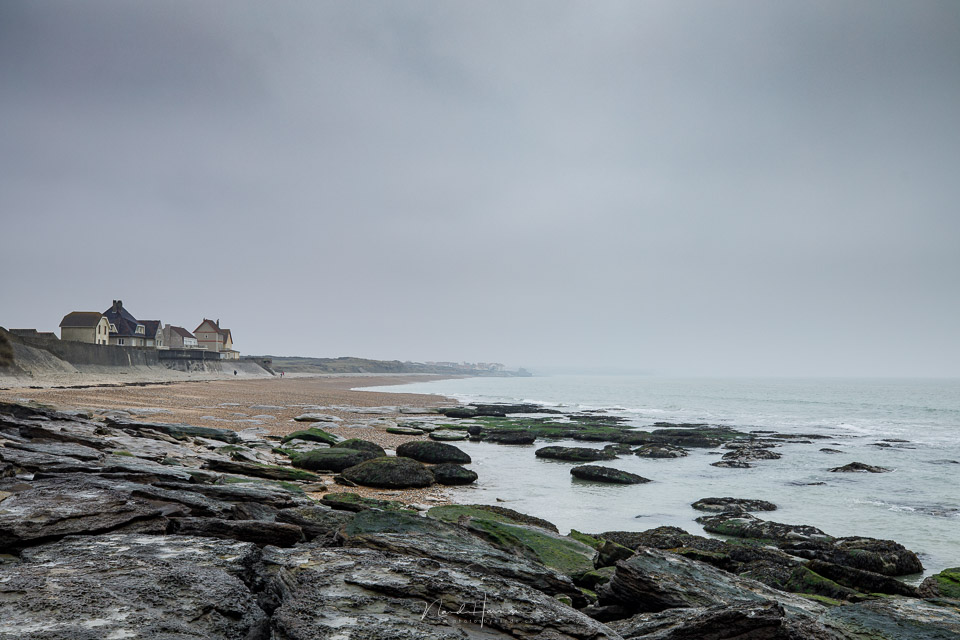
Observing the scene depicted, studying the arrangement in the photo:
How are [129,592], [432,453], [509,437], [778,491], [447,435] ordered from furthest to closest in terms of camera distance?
1. [509,437]
2. [447,435]
3. [432,453]
4. [778,491]
5. [129,592]

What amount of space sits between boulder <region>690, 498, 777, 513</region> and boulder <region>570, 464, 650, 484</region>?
115 inches

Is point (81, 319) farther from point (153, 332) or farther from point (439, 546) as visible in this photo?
point (439, 546)

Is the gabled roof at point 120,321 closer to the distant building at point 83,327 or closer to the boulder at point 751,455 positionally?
the distant building at point 83,327

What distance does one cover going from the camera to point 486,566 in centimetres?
577

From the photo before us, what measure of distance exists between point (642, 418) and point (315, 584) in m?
47.6

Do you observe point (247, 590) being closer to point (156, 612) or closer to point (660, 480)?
point (156, 612)

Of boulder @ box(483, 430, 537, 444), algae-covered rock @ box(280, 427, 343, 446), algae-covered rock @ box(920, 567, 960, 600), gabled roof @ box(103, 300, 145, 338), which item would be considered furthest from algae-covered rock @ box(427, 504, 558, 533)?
gabled roof @ box(103, 300, 145, 338)

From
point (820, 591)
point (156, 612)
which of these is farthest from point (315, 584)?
point (820, 591)

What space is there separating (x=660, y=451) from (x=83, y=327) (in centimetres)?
8186

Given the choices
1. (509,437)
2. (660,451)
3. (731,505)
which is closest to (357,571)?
(731,505)

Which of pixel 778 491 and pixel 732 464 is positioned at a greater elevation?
pixel 778 491

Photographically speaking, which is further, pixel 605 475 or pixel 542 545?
pixel 605 475

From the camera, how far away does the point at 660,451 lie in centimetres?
2677

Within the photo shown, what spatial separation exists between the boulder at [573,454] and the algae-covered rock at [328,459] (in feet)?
32.2
